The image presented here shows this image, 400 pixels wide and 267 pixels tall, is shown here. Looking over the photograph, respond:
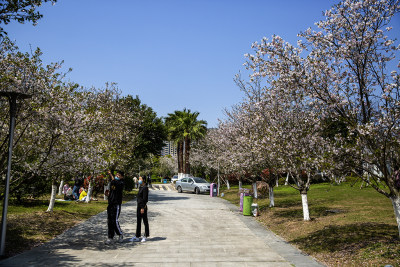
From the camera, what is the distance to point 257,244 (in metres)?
9.98

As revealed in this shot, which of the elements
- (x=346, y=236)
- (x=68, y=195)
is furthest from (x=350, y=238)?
(x=68, y=195)

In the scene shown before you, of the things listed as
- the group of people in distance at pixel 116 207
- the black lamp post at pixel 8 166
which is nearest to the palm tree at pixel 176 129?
the group of people in distance at pixel 116 207

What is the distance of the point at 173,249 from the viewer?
9070 mm

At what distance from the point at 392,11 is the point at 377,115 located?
2.46 metres

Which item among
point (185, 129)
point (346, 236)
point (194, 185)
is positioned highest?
point (185, 129)

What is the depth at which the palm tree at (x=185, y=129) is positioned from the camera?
4762 cm

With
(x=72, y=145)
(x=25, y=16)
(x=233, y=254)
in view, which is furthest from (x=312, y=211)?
(x=25, y=16)

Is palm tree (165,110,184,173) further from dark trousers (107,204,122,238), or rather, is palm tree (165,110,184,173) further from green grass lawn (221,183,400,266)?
dark trousers (107,204,122,238)

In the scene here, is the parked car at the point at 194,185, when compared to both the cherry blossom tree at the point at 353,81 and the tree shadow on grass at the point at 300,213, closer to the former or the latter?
the tree shadow on grass at the point at 300,213

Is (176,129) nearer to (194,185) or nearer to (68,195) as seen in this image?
(194,185)

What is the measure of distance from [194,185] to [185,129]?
14.0 m

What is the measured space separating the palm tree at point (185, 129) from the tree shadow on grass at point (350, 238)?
1434 inches

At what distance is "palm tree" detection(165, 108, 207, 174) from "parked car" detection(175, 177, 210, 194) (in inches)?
363

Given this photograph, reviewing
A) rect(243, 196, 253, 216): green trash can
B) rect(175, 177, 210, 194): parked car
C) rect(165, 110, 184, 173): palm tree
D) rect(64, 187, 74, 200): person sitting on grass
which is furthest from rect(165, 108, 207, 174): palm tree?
rect(243, 196, 253, 216): green trash can
